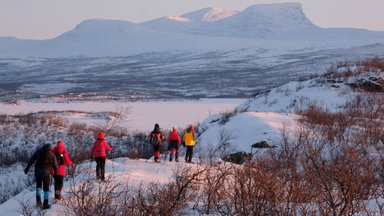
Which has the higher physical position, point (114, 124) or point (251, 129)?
point (251, 129)

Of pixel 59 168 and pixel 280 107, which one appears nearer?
pixel 59 168

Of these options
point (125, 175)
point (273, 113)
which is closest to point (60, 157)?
point (125, 175)

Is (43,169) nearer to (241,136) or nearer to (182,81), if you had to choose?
(241,136)

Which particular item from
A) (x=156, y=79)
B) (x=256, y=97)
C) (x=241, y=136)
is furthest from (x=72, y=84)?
(x=241, y=136)

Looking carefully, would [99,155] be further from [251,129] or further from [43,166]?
[251,129]

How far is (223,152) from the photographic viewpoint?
18047mm

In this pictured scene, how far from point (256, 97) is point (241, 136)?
11163 millimetres

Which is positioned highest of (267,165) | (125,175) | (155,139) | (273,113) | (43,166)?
(267,165)

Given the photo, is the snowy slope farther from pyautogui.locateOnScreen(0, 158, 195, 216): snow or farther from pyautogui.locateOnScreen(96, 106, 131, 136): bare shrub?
pyautogui.locateOnScreen(96, 106, 131, 136): bare shrub

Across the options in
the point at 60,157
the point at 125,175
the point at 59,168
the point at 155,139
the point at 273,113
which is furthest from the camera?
the point at 273,113

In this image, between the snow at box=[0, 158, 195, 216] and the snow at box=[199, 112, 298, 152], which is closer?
the snow at box=[0, 158, 195, 216]

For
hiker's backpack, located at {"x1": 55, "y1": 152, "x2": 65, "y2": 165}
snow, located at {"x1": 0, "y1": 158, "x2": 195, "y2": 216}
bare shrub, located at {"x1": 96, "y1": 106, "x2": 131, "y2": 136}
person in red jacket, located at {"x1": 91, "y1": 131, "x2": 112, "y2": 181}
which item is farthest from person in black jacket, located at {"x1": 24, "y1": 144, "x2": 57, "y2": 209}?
bare shrub, located at {"x1": 96, "y1": 106, "x2": 131, "y2": 136}

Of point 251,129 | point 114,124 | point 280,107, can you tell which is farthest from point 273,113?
point 114,124

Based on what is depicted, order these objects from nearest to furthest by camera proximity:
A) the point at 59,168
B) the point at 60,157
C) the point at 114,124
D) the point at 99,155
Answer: the point at 59,168 → the point at 60,157 → the point at 99,155 → the point at 114,124
